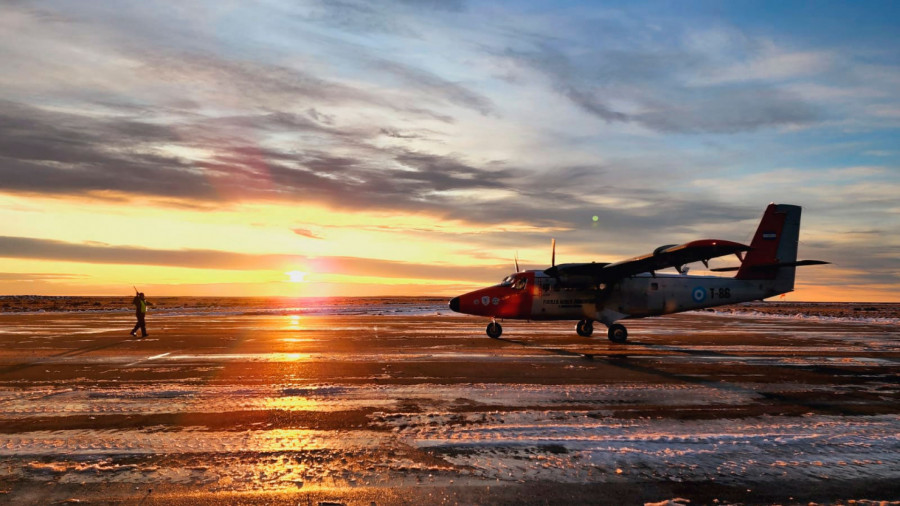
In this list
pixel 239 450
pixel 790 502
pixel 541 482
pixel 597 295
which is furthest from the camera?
pixel 597 295

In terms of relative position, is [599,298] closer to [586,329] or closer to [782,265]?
[586,329]

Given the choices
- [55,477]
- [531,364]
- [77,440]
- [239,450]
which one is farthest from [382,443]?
[531,364]

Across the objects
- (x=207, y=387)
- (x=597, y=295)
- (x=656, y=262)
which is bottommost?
(x=207, y=387)

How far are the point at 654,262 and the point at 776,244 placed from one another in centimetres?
787

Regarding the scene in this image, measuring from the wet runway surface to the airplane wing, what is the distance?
4.00 meters

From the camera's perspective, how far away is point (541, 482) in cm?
539

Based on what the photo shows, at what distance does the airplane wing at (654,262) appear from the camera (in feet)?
56.5

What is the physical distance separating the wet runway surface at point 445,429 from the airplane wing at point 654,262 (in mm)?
4003

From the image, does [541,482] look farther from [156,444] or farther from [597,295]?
[597,295]

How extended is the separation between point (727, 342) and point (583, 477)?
18.0 metres

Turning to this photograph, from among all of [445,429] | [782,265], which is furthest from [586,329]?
[445,429]

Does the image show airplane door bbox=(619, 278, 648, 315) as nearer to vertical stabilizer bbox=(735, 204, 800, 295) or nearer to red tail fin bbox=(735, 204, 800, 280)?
vertical stabilizer bbox=(735, 204, 800, 295)

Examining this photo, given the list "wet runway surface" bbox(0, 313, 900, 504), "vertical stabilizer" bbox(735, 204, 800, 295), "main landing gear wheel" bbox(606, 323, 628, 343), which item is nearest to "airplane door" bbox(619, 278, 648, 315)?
"main landing gear wheel" bbox(606, 323, 628, 343)

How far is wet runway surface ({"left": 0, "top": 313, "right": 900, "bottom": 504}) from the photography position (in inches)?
208
